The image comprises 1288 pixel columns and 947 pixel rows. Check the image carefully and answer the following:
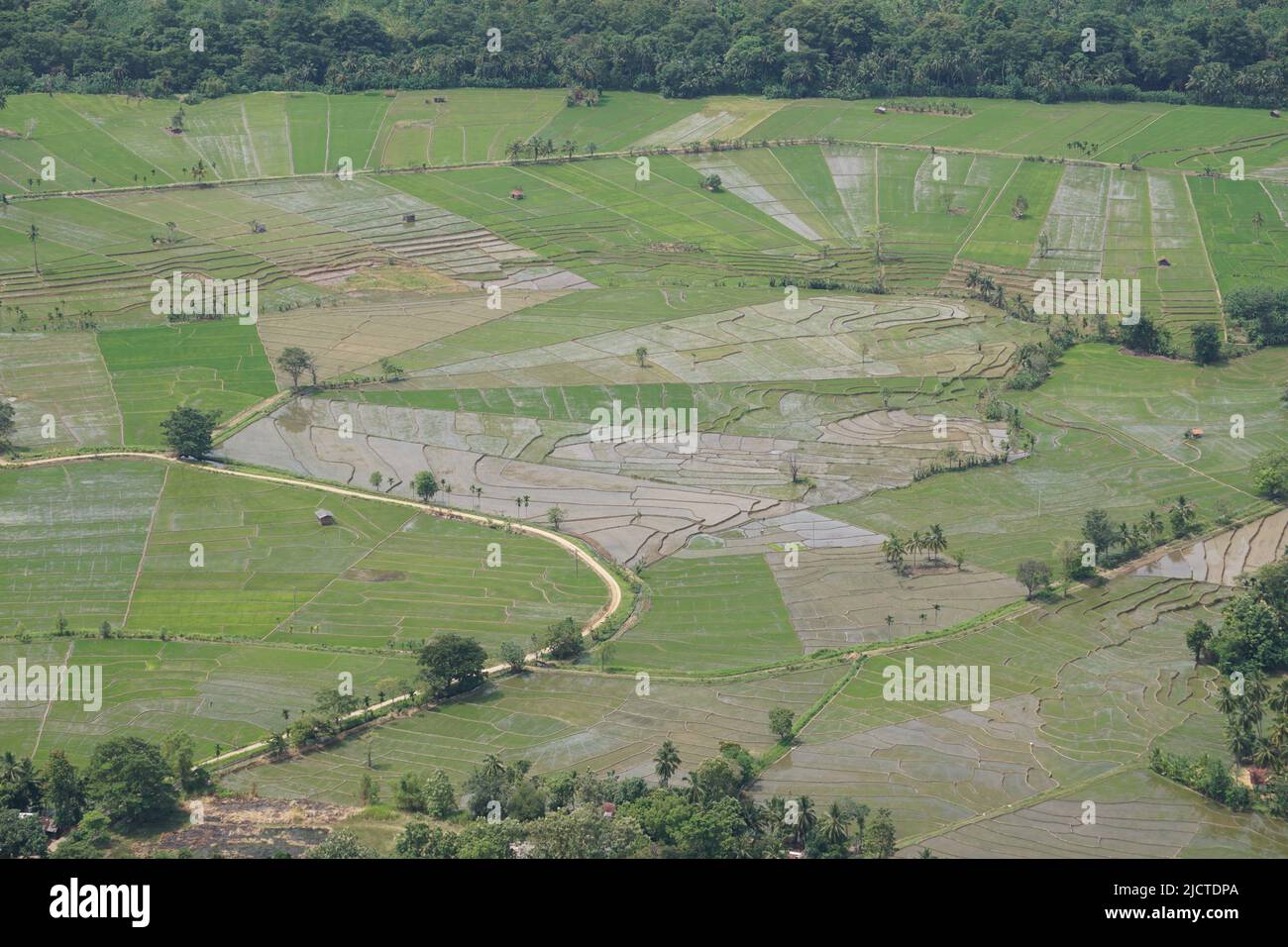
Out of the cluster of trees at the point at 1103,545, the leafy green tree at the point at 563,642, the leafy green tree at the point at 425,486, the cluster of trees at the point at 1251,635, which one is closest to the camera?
the cluster of trees at the point at 1251,635

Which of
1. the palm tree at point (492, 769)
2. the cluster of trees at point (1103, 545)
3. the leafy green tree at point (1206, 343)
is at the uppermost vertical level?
the leafy green tree at point (1206, 343)

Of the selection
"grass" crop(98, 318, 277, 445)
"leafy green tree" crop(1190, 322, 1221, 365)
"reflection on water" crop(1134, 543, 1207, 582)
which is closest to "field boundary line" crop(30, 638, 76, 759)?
"grass" crop(98, 318, 277, 445)

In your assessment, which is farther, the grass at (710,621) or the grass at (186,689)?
the grass at (710,621)

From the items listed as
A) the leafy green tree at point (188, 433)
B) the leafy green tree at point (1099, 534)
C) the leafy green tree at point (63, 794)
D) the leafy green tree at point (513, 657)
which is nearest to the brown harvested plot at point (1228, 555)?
the leafy green tree at point (1099, 534)

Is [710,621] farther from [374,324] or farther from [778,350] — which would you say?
[374,324]

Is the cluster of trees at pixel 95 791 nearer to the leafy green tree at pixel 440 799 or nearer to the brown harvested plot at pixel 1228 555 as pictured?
the leafy green tree at pixel 440 799

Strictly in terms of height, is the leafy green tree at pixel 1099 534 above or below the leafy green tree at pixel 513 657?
above
